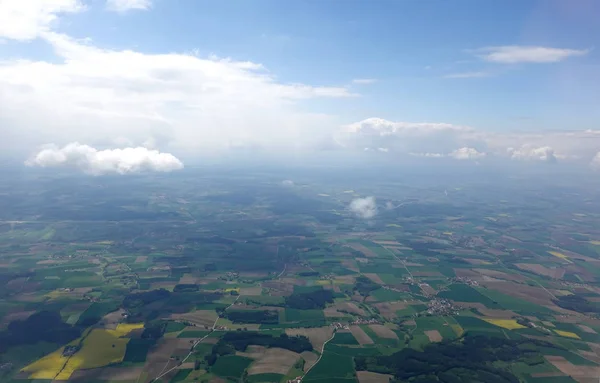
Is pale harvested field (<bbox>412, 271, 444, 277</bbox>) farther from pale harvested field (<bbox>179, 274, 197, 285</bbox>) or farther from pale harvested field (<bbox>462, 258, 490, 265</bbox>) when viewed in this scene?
pale harvested field (<bbox>179, 274, 197, 285</bbox>)

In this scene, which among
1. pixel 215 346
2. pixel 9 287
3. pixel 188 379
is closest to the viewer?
pixel 188 379

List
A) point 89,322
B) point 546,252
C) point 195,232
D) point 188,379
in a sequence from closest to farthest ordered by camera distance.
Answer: point 188,379
point 89,322
point 546,252
point 195,232

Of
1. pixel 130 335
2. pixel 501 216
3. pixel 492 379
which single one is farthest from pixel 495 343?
pixel 501 216

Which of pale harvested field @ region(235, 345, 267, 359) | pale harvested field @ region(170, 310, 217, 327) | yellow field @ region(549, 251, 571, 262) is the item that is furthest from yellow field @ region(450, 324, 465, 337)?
yellow field @ region(549, 251, 571, 262)

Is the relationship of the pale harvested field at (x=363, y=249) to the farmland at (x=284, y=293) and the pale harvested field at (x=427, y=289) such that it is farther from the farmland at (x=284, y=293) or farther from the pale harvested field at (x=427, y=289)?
the pale harvested field at (x=427, y=289)

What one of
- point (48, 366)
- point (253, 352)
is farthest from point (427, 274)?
point (48, 366)

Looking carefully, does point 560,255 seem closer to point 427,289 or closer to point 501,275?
point 501,275

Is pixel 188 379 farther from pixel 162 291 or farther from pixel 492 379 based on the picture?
pixel 492 379
